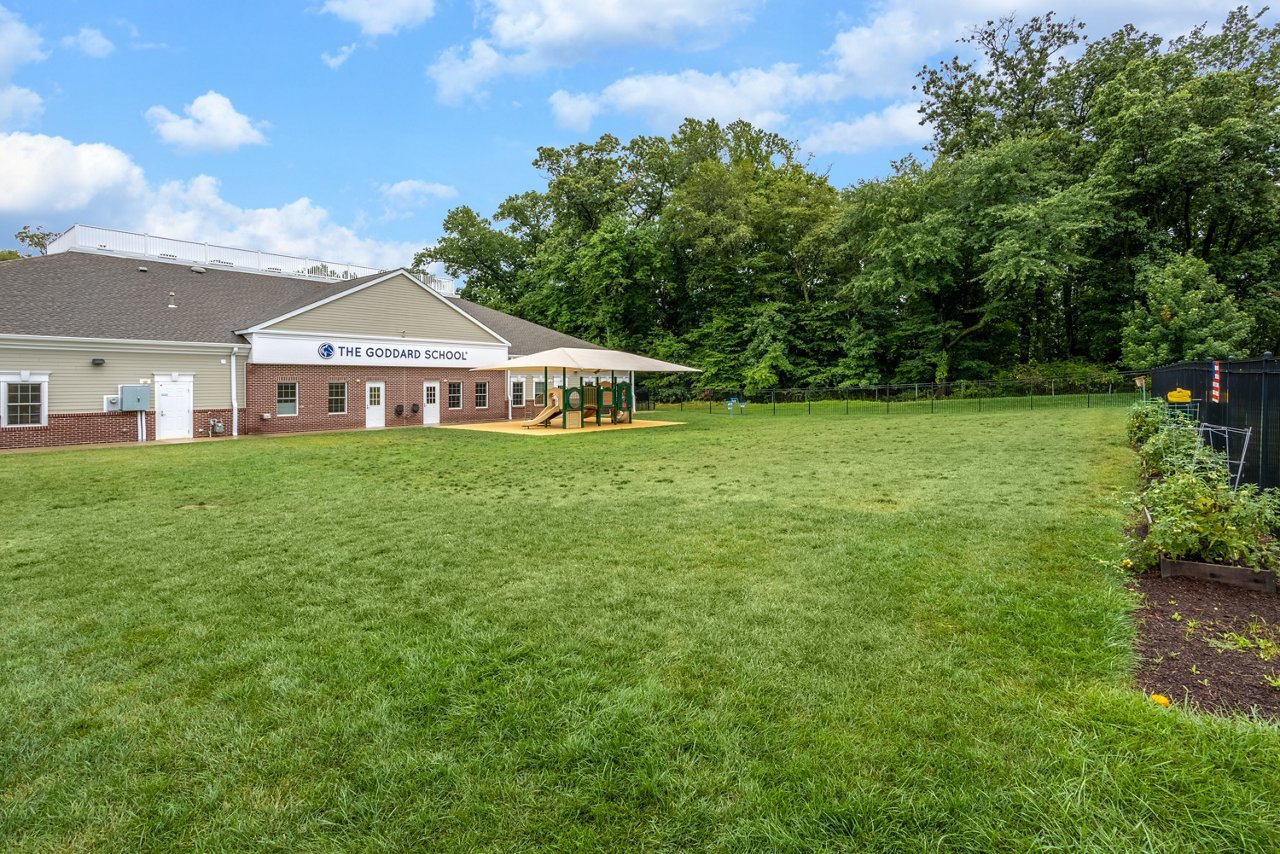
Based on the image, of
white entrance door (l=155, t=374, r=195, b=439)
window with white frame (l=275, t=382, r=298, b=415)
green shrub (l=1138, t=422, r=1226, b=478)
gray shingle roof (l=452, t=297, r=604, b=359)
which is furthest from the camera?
gray shingle roof (l=452, t=297, r=604, b=359)

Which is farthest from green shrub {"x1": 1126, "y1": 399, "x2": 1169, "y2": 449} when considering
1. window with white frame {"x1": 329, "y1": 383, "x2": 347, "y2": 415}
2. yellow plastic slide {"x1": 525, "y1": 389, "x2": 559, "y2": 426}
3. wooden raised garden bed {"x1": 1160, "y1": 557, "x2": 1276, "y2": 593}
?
window with white frame {"x1": 329, "y1": 383, "x2": 347, "y2": 415}

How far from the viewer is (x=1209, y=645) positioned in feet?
10.6

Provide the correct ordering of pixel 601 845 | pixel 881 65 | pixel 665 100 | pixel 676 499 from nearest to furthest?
1. pixel 601 845
2. pixel 676 499
3. pixel 881 65
4. pixel 665 100

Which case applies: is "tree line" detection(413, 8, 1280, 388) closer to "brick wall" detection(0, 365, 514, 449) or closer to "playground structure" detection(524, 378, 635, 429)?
"playground structure" detection(524, 378, 635, 429)

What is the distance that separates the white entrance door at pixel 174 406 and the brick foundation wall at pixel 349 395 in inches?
55.9

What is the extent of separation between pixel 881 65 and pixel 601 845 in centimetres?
2689

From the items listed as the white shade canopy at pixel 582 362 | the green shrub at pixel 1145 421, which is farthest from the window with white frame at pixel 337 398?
the green shrub at pixel 1145 421

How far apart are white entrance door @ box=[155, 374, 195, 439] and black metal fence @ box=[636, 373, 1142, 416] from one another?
60.0ft

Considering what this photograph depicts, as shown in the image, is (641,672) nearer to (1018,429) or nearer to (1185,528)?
(1185,528)

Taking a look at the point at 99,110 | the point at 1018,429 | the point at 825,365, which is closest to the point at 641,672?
the point at 1018,429

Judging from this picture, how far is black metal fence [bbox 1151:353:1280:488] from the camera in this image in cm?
532

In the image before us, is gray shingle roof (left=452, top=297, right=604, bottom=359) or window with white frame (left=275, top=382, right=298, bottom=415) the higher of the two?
gray shingle roof (left=452, top=297, right=604, bottom=359)

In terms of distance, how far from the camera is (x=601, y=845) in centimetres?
194

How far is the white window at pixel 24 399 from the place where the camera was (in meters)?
14.9
